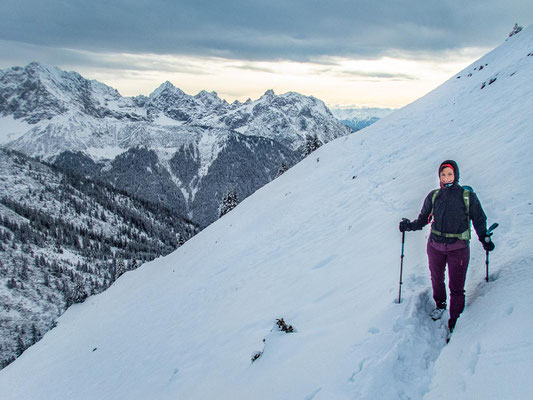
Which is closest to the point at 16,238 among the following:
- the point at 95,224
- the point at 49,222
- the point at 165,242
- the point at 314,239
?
the point at 49,222

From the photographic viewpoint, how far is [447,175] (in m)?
5.91

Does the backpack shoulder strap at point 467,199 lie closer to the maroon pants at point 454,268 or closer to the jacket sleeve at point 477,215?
the jacket sleeve at point 477,215

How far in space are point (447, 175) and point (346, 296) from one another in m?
4.34

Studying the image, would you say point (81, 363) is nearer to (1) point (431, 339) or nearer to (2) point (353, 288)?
(2) point (353, 288)

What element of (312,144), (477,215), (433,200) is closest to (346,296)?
(433,200)

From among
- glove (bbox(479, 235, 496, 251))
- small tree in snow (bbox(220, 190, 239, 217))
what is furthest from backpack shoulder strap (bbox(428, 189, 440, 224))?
small tree in snow (bbox(220, 190, 239, 217))

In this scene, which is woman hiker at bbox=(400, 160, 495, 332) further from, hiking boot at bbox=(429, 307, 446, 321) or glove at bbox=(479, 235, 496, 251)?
hiking boot at bbox=(429, 307, 446, 321)

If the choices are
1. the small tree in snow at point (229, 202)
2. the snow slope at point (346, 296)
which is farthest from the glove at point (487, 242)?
the small tree in snow at point (229, 202)

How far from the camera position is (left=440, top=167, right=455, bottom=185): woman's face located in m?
5.87

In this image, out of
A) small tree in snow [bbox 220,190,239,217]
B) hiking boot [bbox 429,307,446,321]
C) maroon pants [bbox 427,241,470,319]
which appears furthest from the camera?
small tree in snow [bbox 220,190,239,217]

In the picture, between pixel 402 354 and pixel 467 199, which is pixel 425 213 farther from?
pixel 402 354

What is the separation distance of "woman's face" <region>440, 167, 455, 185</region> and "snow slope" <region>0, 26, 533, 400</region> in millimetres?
2250

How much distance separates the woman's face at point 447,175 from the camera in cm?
587

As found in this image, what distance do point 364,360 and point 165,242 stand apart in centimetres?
20316
